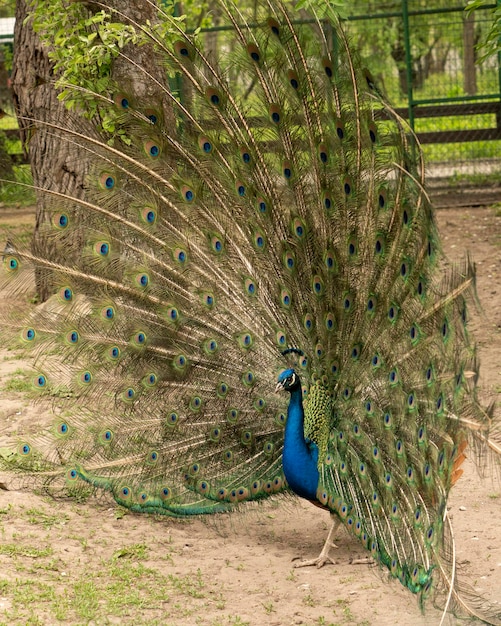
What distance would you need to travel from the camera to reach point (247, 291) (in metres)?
4.84

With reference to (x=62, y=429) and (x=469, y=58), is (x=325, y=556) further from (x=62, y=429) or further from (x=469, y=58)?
(x=469, y=58)

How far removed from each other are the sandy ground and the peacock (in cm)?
26

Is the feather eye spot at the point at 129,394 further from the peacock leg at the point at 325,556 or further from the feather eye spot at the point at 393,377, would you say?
the feather eye spot at the point at 393,377

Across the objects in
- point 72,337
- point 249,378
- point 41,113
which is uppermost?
point 41,113

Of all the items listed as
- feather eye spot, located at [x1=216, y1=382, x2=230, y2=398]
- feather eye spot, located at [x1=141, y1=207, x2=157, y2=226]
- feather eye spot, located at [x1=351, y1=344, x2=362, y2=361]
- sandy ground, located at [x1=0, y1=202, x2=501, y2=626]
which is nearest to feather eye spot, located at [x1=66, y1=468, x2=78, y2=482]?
sandy ground, located at [x1=0, y1=202, x2=501, y2=626]

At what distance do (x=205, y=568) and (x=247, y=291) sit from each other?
142 centimetres

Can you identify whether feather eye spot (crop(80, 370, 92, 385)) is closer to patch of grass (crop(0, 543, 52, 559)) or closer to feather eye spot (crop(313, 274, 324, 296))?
patch of grass (crop(0, 543, 52, 559))

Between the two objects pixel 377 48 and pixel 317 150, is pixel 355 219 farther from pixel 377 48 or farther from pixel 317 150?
pixel 377 48

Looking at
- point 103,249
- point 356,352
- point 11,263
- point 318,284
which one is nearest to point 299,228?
point 318,284

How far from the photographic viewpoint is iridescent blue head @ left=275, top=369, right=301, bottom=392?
441 cm

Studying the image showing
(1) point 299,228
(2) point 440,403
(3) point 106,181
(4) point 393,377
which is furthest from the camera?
(3) point 106,181

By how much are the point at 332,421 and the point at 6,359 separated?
4.09 m

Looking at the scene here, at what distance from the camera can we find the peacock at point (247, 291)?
14.5ft

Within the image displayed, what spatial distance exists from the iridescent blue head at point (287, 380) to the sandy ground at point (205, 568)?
38.2 inches
